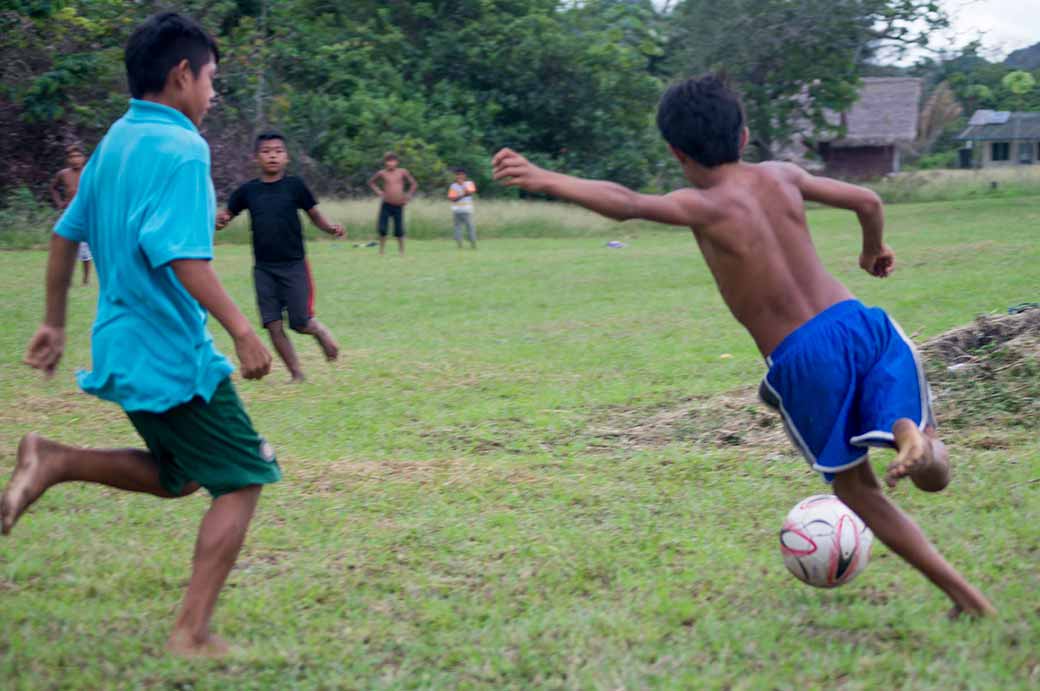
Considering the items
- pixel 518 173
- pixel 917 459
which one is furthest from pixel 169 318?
pixel 917 459

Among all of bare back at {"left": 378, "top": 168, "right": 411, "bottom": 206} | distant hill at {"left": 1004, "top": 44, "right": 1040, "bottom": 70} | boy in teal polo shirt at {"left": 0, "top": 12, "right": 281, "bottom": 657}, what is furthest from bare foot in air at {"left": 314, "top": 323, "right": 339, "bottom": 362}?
distant hill at {"left": 1004, "top": 44, "right": 1040, "bottom": 70}

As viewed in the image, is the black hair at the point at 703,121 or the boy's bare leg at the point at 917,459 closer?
the boy's bare leg at the point at 917,459

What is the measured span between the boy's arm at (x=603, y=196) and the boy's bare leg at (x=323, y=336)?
17.6ft

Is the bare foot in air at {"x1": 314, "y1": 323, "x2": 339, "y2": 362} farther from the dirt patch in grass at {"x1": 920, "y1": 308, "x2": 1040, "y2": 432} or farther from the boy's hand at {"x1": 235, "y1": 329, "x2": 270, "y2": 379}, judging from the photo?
the boy's hand at {"x1": 235, "y1": 329, "x2": 270, "y2": 379}

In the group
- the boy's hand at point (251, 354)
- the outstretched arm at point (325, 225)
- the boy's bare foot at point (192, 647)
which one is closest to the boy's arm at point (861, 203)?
the boy's hand at point (251, 354)

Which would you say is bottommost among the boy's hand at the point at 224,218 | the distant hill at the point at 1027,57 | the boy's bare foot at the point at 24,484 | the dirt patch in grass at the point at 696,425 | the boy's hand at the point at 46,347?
the dirt patch in grass at the point at 696,425

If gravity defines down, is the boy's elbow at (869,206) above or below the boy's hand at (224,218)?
above

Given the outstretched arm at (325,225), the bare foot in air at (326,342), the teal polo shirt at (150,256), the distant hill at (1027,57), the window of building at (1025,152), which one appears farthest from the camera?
the distant hill at (1027,57)

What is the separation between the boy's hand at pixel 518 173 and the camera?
3391 millimetres

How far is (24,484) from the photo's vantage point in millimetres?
3383

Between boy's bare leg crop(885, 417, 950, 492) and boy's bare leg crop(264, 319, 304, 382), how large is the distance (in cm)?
591

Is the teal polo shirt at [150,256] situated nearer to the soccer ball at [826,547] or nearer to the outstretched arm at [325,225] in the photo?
the soccer ball at [826,547]

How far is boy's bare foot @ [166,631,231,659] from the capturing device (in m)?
3.37

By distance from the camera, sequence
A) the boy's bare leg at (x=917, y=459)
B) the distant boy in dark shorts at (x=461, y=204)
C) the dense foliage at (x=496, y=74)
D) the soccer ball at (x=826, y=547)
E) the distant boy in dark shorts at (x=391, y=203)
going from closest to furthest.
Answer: the boy's bare leg at (x=917, y=459)
the soccer ball at (x=826, y=547)
the distant boy in dark shorts at (x=391, y=203)
the distant boy in dark shorts at (x=461, y=204)
the dense foliage at (x=496, y=74)
